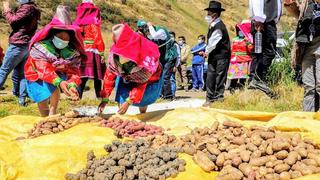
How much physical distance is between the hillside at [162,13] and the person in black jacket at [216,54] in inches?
621

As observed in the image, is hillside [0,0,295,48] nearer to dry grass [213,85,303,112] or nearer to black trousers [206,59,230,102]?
black trousers [206,59,230,102]

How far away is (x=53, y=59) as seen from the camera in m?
5.35

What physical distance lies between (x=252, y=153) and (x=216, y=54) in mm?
4007

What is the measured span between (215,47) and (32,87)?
3017 mm

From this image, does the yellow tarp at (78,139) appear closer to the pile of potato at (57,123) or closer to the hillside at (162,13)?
the pile of potato at (57,123)

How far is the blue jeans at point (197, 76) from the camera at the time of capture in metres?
12.5

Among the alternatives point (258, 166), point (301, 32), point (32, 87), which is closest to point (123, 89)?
point (32, 87)

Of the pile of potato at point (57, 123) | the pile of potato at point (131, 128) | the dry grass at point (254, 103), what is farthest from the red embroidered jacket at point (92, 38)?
the pile of potato at point (131, 128)

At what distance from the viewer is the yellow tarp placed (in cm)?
383

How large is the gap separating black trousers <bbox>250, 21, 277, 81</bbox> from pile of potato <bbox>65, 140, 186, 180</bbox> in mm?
3539

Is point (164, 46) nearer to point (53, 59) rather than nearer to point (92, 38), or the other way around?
point (92, 38)

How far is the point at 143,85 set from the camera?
5.37m

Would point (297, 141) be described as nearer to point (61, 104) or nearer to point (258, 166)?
point (258, 166)

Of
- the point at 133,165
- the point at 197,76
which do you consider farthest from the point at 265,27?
the point at 197,76
